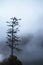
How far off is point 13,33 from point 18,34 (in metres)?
0.26

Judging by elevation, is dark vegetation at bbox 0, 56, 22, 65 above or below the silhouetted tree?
below

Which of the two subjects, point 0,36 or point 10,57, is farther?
point 0,36

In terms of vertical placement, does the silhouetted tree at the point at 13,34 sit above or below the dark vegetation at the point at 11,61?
above

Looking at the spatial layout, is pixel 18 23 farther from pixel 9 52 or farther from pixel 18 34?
pixel 9 52

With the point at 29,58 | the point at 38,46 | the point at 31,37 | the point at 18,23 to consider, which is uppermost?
the point at 18,23

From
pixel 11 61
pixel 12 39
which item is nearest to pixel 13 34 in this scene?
pixel 12 39

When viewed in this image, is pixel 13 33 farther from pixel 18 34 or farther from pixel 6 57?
pixel 6 57

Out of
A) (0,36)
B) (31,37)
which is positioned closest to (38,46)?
(31,37)

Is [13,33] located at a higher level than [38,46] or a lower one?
higher

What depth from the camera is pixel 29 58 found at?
512cm

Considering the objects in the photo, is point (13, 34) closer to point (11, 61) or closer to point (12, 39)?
point (12, 39)

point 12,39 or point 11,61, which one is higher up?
point 12,39

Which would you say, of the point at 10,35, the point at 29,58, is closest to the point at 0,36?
the point at 10,35

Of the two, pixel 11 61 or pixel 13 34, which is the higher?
pixel 13 34
